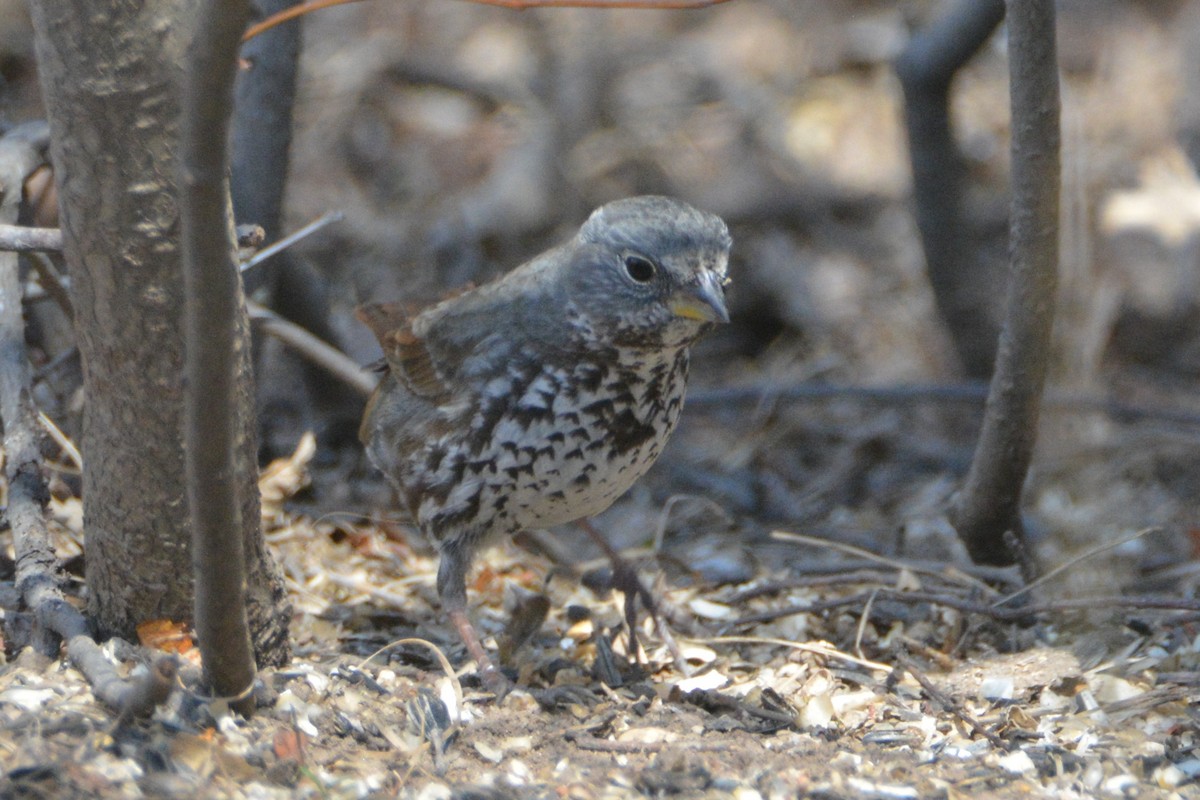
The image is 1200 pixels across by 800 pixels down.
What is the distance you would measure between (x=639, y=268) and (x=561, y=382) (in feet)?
1.19

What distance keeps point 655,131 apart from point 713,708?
16.9ft

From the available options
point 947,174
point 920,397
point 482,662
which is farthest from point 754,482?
point 482,662

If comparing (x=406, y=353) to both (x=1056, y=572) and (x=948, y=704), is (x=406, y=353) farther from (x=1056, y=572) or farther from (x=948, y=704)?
(x=1056, y=572)

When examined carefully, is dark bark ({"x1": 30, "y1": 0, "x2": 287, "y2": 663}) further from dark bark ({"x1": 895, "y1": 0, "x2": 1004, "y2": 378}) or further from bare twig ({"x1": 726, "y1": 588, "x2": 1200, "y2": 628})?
dark bark ({"x1": 895, "y1": 0, "x2": 1004, "y2": 378})

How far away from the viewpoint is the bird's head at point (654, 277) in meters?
3.25

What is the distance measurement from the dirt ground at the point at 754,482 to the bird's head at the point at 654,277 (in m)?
0.96

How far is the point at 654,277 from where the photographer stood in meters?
3.29

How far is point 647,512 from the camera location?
5.43 metres

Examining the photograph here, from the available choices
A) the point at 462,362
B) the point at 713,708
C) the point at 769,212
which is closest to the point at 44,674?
the point at 462,362

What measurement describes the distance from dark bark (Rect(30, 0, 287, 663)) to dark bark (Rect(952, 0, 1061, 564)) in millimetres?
2035

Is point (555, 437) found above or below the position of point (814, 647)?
above

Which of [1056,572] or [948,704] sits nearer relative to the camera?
[948,704]

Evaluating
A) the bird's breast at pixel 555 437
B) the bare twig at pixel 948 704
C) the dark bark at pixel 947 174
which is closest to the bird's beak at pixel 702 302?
the bird's breast at pixel 555 437

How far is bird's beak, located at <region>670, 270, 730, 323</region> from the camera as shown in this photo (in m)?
3.19
